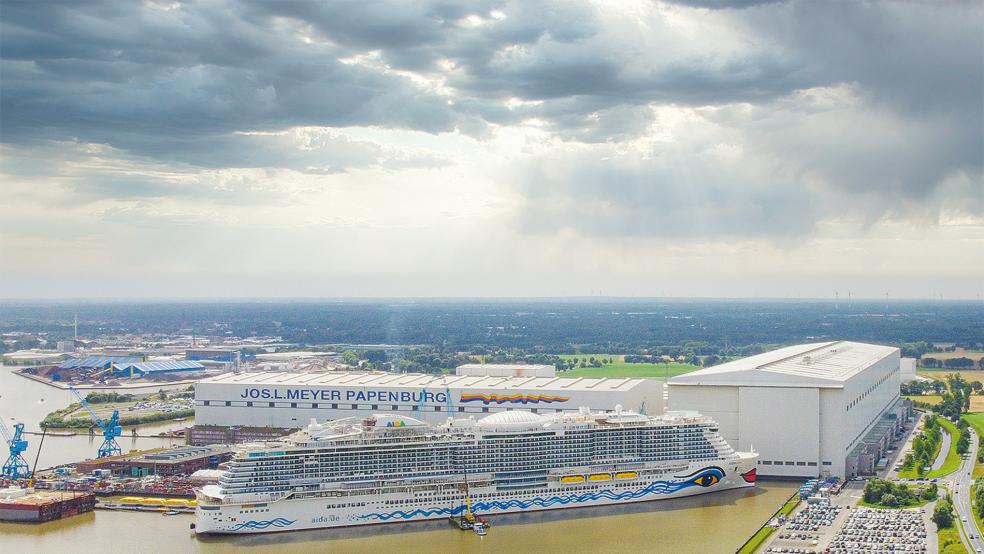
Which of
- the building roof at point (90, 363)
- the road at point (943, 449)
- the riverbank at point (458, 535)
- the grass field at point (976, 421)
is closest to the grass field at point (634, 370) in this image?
the grass field at point (976, 421)

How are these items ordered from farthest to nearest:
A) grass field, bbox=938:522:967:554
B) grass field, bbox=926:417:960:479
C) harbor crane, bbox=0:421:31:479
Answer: grass field, bbox=926:417:960:479 → harbor crane, bbox=0:421:31:479 → grass field, bbox=938:522:967:554

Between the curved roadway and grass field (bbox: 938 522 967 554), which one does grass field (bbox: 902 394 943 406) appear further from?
grass field (bbox: 938 522 967 554)

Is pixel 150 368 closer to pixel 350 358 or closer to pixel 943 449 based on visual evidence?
pixel 350 358

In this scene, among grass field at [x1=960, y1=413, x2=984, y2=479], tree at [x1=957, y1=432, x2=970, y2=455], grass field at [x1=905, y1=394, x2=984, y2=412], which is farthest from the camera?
grass field at [x1=905, y1=394, x2=984, y2=412]

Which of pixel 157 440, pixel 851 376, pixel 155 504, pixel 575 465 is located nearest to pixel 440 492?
pixel 575 465

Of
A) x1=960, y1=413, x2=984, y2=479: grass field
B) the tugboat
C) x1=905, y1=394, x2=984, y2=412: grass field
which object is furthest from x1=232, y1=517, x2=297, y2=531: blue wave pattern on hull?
x1=905, y1=394, x2=984, y2=412: grass field

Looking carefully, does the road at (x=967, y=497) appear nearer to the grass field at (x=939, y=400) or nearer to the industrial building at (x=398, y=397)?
the industrial building at (x=398, y=397)
